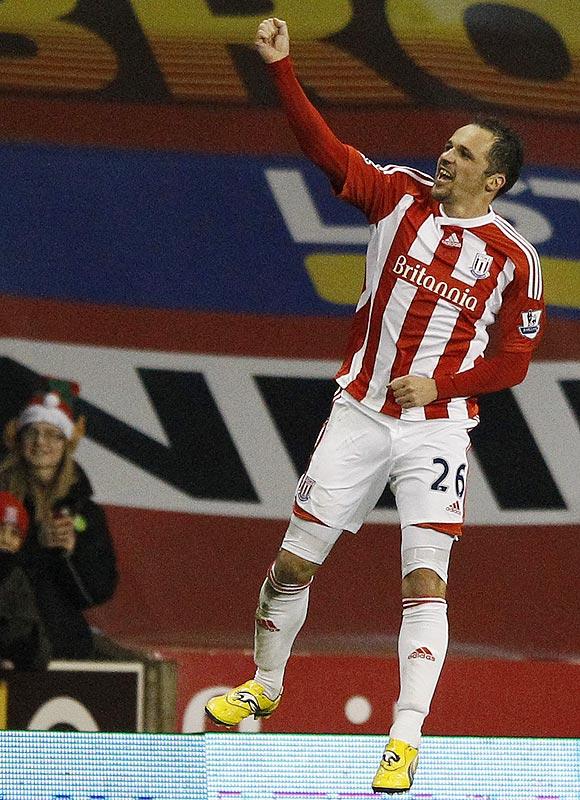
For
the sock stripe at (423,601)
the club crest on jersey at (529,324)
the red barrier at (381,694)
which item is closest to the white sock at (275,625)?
the sock stripe at (423,601)

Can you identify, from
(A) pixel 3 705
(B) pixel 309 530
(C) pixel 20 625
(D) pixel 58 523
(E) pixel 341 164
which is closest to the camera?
(E) pixel 341 164

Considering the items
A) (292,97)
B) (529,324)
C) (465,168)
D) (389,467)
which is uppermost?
(292,97)

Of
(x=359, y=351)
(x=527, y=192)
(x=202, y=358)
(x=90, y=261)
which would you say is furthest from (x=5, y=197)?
(x=359, y=351)

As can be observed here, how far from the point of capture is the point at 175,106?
767cm

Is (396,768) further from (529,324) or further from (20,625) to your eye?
(20,625)

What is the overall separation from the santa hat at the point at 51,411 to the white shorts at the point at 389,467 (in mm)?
2436

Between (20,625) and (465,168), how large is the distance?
287cm

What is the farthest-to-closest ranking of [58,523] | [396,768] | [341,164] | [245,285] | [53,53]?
[245,285]
[53,53]
[58,523]
[341,164]
[396,768]

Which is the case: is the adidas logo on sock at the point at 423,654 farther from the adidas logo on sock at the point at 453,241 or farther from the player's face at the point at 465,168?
the player's face at the point at 465,168

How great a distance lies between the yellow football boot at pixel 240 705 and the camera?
5242 mm

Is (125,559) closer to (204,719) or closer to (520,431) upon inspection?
(204,719)

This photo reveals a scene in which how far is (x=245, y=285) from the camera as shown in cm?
774

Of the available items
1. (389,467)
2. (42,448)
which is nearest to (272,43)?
(389,467)

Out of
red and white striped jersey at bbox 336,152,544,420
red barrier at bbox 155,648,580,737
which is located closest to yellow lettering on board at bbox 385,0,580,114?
red barrier at bbox 155,648,580,737
